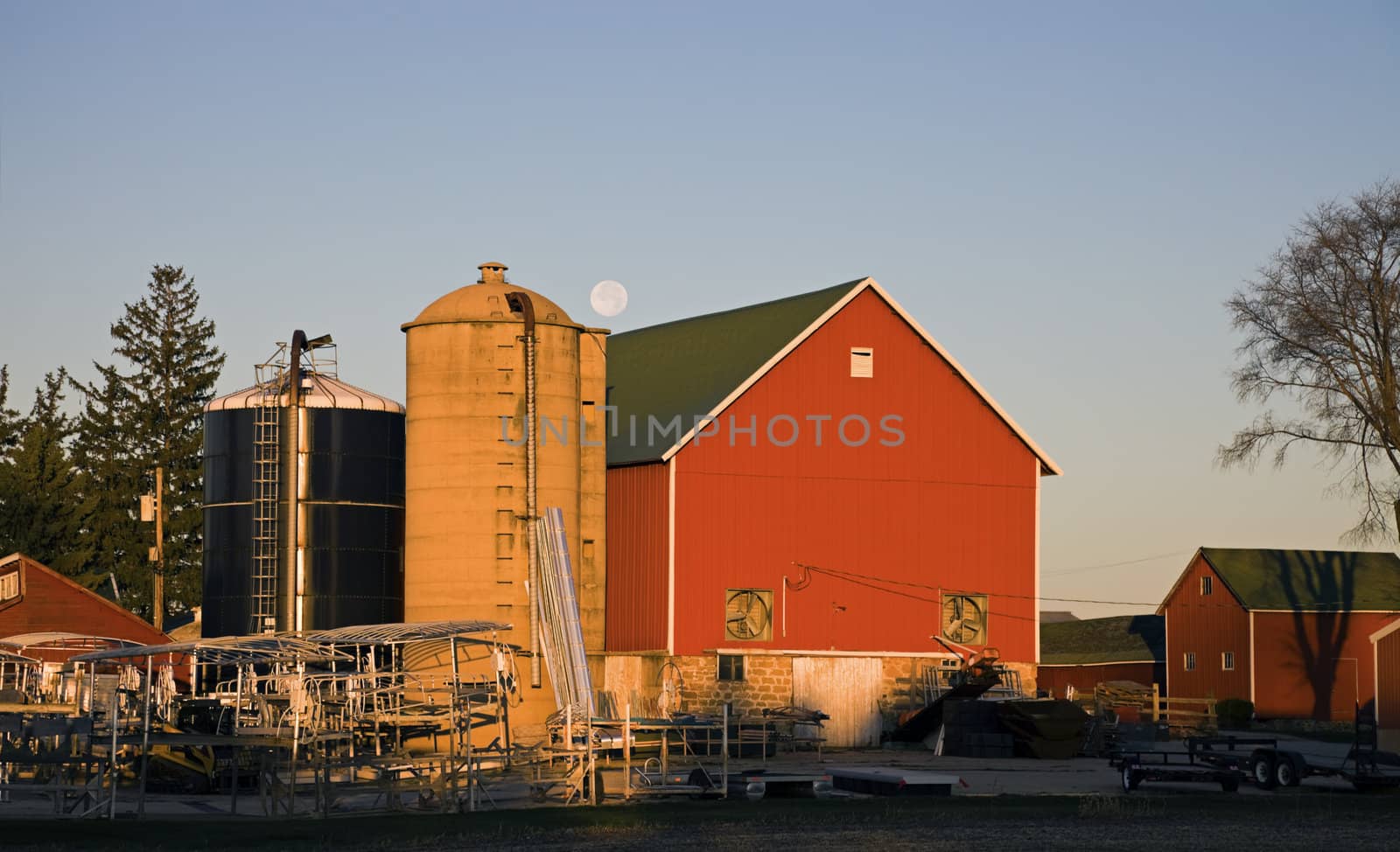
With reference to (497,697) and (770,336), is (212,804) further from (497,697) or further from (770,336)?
(770,336)

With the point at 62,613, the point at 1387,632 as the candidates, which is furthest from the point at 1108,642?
the point at 62,613

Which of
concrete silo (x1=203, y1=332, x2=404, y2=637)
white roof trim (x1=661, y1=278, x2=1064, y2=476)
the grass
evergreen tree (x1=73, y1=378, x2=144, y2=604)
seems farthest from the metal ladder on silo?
evergreen tree (x1=73, y1=378, x2=144, y2=604)

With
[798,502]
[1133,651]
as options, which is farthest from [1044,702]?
[1133,651]

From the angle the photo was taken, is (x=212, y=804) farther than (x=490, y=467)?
No

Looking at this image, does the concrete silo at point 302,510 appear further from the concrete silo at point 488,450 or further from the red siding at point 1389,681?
the red siding at point 1389,681

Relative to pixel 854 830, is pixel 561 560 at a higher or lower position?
higher

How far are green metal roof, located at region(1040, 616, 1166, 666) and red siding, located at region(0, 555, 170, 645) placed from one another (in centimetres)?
4095

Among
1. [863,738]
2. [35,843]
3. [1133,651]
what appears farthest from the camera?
[1133,651]

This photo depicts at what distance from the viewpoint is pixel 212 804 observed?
3412 centimetres

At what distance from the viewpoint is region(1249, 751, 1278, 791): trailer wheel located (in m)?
37.4

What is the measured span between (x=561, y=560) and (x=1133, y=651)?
133 feet

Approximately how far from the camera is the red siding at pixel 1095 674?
80.9m

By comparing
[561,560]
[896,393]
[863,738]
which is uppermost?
[896,393]

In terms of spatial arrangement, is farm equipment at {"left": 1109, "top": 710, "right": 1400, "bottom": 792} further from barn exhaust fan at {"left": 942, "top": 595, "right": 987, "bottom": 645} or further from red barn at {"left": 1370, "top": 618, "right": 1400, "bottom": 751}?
barn exhaust fan at {"left": 942, "top": 595, "right": 987, "bottom": 645}
